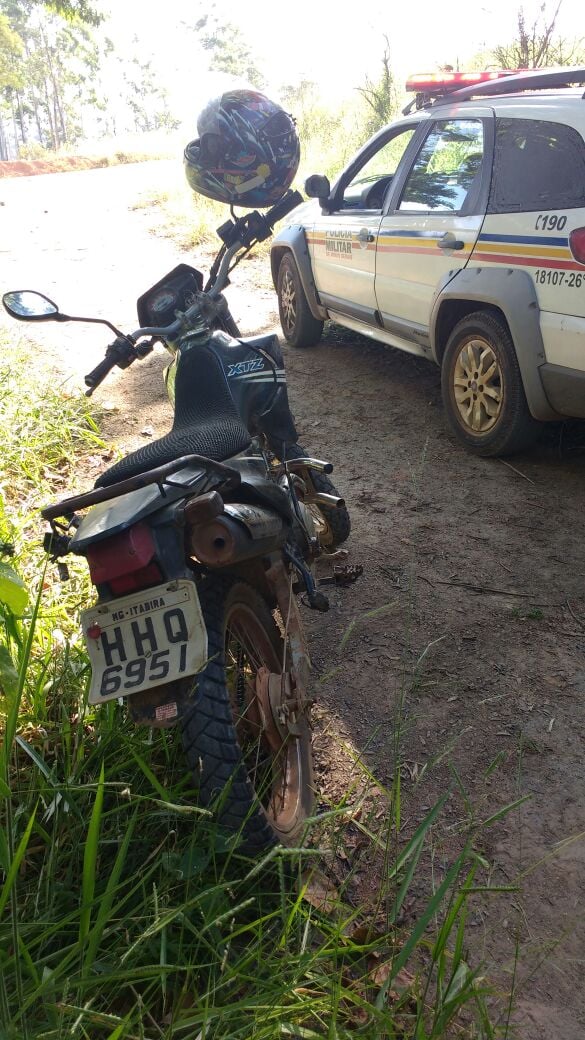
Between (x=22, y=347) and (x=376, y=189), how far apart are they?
3.16 meters

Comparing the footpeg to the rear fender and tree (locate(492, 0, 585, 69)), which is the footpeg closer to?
the rear fender

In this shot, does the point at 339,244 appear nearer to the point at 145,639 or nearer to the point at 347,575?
the point at 347,575

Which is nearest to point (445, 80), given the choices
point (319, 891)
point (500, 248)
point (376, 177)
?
point (376, 177)

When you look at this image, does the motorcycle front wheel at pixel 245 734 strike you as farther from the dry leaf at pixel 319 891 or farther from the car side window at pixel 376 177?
the car side window at pixel 376 177

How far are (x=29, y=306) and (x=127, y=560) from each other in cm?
121

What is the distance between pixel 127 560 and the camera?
1.85 m

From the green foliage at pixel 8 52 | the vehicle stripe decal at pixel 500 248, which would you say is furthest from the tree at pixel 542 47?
the green foliage at pixel 8 52

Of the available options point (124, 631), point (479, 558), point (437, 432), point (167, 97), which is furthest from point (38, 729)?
point (167, 97)

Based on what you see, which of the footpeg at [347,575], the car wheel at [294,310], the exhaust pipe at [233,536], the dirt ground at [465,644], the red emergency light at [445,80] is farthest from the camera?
the car wheel at [294,310]

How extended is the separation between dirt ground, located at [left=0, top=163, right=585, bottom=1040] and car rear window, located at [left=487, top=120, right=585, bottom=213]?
145 centimetres

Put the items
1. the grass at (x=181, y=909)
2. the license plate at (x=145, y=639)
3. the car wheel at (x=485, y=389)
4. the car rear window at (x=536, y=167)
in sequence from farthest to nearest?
the car wheel at (x=485, y=389) < the car rear window at (x=536, y=167) < the license plate at (x=145, y=639) < the grass at (x=181, y=909)

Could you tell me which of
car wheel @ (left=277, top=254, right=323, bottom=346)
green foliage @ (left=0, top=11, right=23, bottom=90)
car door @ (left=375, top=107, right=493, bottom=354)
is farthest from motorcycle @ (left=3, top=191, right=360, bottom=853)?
green foliage @ (left=0, top=11, right=23, bottom=90)

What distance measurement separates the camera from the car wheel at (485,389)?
4469mm

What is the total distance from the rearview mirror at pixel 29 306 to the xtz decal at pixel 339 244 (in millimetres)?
3768
